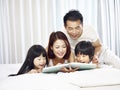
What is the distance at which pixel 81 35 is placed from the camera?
6.98 feet

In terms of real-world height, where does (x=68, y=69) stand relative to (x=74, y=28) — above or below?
below

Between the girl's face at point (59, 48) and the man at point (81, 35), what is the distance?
0.31m

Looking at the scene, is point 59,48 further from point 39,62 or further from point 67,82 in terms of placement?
point 67,82

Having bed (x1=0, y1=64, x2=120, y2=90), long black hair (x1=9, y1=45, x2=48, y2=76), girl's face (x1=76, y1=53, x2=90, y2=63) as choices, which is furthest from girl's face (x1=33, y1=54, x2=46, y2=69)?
bed (x1=0, y1=64, x2=120, y2=90)

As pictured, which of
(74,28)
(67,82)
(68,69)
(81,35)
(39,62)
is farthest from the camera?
(81,35)

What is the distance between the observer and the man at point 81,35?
6.38ft

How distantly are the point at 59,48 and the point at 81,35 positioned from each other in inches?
22.5

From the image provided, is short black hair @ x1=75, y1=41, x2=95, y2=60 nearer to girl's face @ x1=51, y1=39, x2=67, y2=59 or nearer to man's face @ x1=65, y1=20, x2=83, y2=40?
girl's face @ x1=51, y1=39, x2=67, y2=59

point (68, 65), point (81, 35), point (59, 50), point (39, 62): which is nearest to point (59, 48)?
point (59, 50)

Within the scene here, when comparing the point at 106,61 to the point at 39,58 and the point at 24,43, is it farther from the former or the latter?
the point at 24,43

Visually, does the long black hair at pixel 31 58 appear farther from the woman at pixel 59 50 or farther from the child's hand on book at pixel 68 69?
the child's hand on book at pixel 68 69

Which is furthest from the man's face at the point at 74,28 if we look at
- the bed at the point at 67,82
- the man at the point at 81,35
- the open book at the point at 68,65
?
the bed at the point at 67,82

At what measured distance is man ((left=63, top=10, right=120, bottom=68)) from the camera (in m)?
1.95

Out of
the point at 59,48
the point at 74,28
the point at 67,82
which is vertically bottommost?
the point at 67,82
